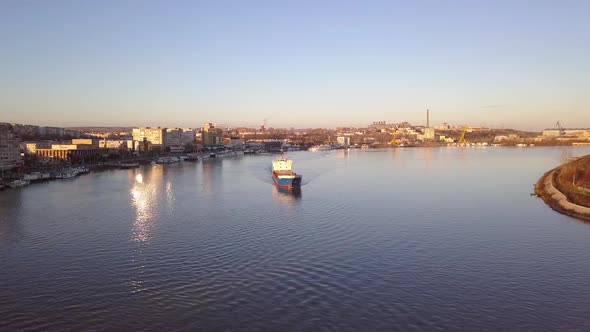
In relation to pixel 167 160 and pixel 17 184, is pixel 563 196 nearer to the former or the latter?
pixel 17 184

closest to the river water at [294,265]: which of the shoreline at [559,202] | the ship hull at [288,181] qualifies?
the shoreline at [559,202]

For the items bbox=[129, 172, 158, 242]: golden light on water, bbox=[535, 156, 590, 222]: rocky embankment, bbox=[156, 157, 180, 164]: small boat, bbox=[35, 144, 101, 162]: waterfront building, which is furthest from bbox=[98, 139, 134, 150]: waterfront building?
bbox=[535, 156, 590, 222]: rocky embankment

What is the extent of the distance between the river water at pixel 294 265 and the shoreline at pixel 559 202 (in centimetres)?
23

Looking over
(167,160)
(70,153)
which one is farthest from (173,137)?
(70,153)

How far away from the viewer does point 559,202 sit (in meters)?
7.89

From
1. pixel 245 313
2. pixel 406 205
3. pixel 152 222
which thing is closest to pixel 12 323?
pixel 245 313

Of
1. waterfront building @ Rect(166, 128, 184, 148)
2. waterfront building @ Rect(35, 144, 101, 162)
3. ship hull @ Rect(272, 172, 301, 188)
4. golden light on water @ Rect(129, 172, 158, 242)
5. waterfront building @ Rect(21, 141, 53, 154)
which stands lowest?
golden light on water @ Rect(129, 172, 158, 242)

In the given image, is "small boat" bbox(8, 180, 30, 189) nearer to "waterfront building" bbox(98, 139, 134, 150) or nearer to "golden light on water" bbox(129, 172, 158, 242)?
"golden light on water" bbox(129, 172, 158, 242)

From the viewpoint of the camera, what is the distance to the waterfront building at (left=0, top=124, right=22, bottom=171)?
14094mm

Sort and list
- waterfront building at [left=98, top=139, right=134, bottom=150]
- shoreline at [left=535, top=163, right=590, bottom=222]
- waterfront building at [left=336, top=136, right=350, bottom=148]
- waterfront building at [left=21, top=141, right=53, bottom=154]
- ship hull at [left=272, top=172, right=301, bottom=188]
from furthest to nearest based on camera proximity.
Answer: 1. waterfront building at [left=336, top=136, right=350, bottom=148]
2. waterfront building at [left=98, top=139, right=134, bottom=150]
3. waterfront building at [left=21, top=141, right=53, bottom=154]
4. ship hull at [left=272, top=172, right=301, bottom=188]
5. shoreline at [left=535, top=163, right=590, bottom=222]

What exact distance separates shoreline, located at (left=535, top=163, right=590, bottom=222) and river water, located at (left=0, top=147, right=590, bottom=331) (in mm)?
230

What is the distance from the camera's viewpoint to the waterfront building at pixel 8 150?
14094mm

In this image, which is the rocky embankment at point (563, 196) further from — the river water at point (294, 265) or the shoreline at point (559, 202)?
the river water at point (294, 265)

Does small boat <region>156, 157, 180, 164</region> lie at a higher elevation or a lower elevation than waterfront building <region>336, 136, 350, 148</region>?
lower
